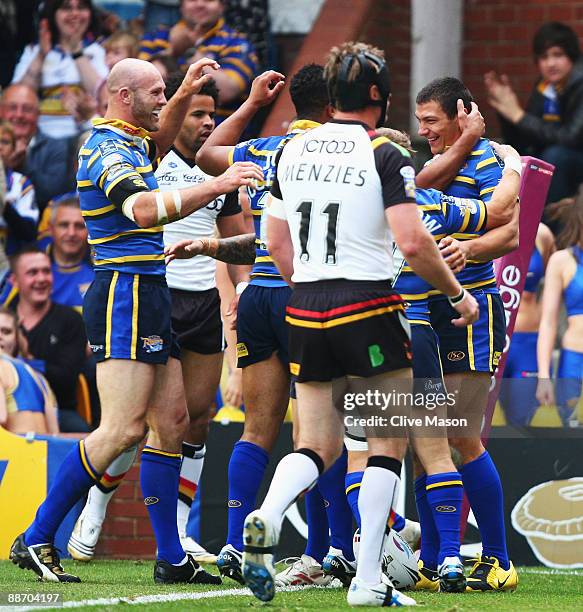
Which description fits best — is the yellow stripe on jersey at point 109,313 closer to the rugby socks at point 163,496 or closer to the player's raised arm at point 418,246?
the rugby socks at point 163,496

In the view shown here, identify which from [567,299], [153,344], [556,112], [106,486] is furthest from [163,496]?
[556,112]

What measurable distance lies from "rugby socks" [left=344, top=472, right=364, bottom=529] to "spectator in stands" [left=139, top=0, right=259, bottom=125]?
201 inches

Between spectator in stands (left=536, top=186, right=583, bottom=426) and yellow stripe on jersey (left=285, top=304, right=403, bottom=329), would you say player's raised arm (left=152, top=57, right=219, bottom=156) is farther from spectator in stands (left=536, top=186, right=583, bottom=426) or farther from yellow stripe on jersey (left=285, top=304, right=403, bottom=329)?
spectator in stands (left=536, top=186, right=583, bottom=426)

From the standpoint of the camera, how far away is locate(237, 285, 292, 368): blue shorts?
262 inches

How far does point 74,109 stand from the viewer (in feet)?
38.2

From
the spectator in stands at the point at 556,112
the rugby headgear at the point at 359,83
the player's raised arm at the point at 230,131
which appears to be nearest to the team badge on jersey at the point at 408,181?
the rugby headgear at the point at 359,83

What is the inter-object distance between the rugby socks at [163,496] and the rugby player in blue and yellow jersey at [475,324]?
1183 mm

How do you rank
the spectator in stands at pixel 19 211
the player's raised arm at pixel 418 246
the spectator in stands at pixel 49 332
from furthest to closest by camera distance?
the spectator in stands at pixel 19 211
the spectator in stands at pixel 49 332
the player's raised arm at pixel 418 246

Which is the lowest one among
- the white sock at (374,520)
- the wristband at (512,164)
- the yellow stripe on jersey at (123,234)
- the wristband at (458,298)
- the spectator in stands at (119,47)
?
the white sock at (374,520)

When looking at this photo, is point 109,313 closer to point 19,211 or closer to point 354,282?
point 354,282

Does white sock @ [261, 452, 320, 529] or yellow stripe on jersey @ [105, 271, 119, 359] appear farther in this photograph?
yellow stripe on jersey @ [105, 271, 119, 359]

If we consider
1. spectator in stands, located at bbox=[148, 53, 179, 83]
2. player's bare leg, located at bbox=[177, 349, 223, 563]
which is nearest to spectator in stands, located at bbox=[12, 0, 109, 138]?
spectator in stands, located at bbox=[148, 53, 179, 83]

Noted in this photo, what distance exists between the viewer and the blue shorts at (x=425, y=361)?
6379 mm

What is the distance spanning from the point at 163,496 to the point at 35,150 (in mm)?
5560
